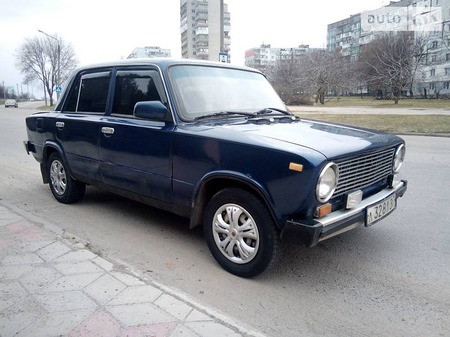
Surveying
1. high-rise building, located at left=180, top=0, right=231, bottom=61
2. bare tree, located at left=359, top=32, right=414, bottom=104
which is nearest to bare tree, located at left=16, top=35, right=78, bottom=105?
high-rise building, located at left=180, top=0, right=231, bottom=61

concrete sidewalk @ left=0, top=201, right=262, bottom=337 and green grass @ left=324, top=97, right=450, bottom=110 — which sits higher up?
green grass @ left=324, top=97, right=450, bottom=110

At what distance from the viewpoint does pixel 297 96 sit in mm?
49031

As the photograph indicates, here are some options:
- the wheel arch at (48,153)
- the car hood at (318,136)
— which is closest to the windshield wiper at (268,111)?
the car hood at (318,136)

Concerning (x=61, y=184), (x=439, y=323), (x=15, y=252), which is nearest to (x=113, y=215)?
(x=61, y=184)

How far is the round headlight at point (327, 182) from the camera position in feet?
9.05

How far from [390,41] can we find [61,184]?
54.8 meters

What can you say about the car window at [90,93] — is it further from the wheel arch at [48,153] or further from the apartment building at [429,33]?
the apartment building at [429,33]

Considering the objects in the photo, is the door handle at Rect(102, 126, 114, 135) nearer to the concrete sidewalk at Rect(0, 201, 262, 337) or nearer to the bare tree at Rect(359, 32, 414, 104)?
the concrete sidewalk at Rect(0, 201, 262, 337)

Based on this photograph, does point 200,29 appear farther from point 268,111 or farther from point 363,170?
point 363,170

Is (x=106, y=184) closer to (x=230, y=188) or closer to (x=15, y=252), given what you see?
(x=15, y=252)

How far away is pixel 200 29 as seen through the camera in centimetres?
7812

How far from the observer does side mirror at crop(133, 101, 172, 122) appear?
353 centimetres

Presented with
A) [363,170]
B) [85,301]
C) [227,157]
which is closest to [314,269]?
[363,170]

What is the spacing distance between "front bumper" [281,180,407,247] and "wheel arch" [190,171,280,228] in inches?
6.2
